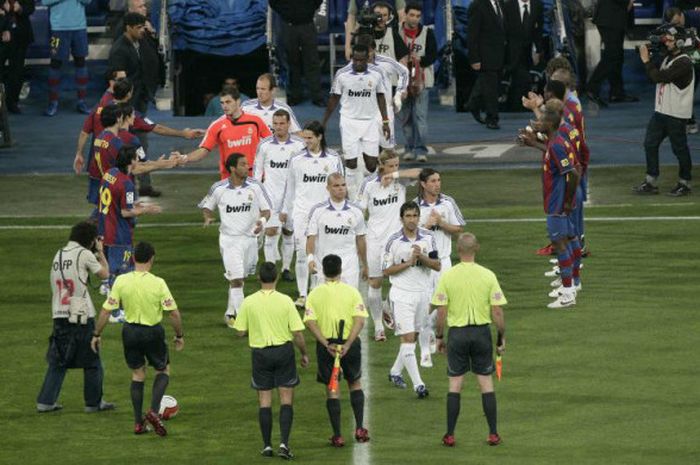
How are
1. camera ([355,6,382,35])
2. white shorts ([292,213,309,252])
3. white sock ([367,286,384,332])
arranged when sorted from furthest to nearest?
camera ([355,6,382,35]) < white shorts ([292,213,309,252]) < white sock ([367,286,384,332])

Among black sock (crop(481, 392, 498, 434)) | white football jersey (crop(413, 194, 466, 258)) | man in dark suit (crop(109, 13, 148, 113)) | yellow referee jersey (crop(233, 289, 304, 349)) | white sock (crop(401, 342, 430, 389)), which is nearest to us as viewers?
yellow referee jersey (crop(233, 289, 304, 349))

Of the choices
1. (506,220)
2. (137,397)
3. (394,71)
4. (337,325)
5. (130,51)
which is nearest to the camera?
(337,325)

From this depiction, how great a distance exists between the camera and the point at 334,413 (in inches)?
684

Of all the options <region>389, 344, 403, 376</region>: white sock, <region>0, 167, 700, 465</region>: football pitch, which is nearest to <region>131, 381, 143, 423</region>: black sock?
<region>0, 167, 700, 465</region>: football pitch

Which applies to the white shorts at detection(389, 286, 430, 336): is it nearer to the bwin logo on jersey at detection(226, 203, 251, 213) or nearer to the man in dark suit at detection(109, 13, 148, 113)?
the bwin logo on jersey at detection(226, 203, 251, 213)

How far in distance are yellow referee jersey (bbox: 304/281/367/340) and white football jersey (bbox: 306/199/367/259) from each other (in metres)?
3.57

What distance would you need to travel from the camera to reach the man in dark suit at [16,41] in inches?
1374

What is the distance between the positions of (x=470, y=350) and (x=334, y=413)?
140cm

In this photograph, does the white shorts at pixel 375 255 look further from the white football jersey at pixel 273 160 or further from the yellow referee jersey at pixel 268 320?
the yellow referee jersey at pixel 268 320

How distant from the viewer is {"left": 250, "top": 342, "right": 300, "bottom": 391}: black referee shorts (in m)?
17.0

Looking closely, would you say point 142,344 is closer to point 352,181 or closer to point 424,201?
point 424,201

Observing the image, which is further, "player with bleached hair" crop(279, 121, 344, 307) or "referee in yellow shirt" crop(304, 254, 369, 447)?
"player with bleached hair" crop(279, 121, 344, 307)

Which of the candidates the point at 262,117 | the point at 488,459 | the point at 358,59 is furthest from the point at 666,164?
the point at 488,459

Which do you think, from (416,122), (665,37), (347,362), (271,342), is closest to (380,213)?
(347,362)
